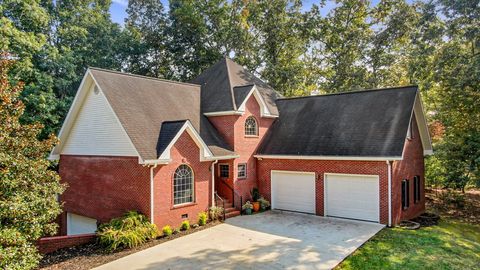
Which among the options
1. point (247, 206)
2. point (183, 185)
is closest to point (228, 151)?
point (247, 206)

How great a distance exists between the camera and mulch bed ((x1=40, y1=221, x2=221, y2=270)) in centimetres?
969

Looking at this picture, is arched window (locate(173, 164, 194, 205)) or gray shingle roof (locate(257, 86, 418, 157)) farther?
gray shingle roof (locate(257, 86, 418, 157))

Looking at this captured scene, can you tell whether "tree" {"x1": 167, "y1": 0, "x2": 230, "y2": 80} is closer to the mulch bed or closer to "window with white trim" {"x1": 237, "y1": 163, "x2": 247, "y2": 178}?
"window with white trim" {"x1": 237, "y1": 163, "x2": 247, "y2": 178}

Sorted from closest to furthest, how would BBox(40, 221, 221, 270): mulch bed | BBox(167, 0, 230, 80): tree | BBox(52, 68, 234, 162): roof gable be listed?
BBox(40, 221, 221, 270): mulch bed → BBox(52, 68, 234, 162): roof gable → BBox(167, 0, 230, 80): tree

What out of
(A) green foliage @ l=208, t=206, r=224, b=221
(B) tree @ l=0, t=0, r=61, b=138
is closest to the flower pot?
(A) green foliage @ l=208, t=206, r=224, b=221

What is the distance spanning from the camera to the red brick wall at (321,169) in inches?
552

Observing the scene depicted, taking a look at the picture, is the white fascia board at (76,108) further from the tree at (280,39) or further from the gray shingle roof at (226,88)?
the tree at (280,39)

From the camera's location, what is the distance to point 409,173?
1606 centimetres

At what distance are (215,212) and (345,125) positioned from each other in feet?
26.6

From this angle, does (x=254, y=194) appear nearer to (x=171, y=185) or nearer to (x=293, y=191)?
(x=293, y=191)

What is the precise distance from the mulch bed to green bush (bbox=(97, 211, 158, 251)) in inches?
8.9

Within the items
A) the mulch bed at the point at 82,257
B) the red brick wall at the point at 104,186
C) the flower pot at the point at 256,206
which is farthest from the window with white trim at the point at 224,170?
the mulch bed at the point at 82,257

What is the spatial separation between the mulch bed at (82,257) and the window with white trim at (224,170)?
19.0 feet

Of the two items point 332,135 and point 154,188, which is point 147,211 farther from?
point 332,135
